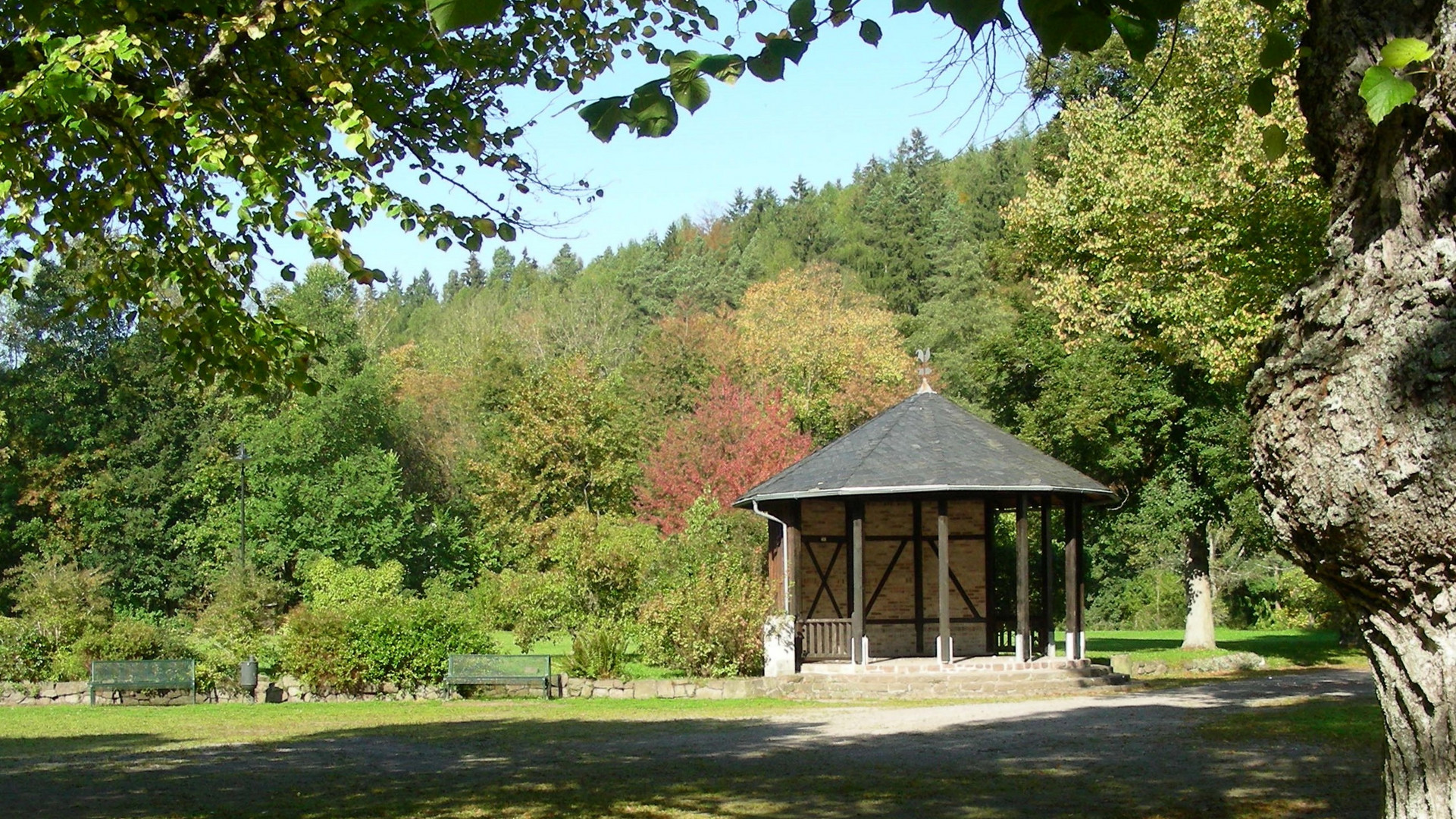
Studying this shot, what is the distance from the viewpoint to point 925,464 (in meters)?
21.6

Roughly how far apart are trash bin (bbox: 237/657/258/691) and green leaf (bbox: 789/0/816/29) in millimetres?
19681

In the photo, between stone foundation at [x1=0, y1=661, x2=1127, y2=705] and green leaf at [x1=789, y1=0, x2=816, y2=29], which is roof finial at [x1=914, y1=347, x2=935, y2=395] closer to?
stone foundation at [x1=0, y1=661, x2=1127, y2=705]

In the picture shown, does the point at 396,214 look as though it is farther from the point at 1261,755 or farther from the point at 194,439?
the point at 194,439

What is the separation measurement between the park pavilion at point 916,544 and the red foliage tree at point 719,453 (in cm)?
910

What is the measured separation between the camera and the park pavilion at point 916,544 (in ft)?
69.4

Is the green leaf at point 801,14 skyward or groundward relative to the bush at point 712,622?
skyward

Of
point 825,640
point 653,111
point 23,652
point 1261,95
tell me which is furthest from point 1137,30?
point 23,652

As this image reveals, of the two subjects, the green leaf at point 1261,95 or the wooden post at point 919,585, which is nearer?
the green leaf at point 1261,95

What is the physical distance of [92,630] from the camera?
22.2m

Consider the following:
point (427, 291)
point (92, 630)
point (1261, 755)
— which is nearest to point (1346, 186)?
point (1261, 755)

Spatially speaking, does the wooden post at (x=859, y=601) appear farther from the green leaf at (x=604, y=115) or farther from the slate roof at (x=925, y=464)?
the green leaf at (x=604, y=115)

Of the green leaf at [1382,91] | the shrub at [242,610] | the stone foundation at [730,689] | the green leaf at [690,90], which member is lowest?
the stone foundation at [730,689]

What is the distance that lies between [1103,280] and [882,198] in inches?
1773

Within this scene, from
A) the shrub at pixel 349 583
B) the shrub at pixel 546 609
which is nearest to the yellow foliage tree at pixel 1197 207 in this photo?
the shrub at pixel 546 609
